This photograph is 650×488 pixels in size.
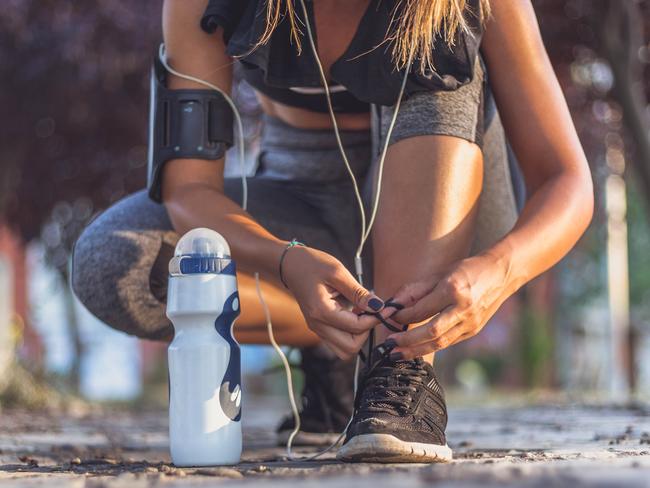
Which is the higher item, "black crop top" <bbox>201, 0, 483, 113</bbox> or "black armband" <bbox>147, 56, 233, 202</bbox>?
"black crop top" <bbox>201, 0, 483, 113</bbox>

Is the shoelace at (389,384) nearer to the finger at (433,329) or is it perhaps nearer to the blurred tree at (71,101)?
the finger at (433,329)

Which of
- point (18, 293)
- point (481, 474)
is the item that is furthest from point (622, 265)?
point (481, 474)

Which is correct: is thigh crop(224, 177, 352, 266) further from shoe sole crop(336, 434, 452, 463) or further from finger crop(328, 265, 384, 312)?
shoe sole crop(336, 434, 452, 463)

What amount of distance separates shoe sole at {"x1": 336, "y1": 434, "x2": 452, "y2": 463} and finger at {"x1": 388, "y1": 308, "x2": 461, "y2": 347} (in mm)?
180

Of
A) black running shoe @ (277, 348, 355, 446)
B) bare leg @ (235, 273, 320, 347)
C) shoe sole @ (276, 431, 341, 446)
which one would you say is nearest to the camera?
bare leg @ (235, 273, 320, 347)

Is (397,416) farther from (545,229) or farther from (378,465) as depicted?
(545,229)

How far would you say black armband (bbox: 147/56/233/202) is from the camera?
7.54 ft

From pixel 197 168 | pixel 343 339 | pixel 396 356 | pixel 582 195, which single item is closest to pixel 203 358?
pixel 343 339

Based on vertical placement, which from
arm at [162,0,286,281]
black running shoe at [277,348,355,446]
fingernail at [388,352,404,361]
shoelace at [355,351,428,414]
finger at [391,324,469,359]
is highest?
arm at [162,0,286,281]

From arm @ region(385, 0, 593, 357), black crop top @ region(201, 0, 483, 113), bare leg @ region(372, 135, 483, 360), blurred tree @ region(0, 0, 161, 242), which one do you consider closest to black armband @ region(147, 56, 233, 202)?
black crop top @ region(201, 0, 483, 113)

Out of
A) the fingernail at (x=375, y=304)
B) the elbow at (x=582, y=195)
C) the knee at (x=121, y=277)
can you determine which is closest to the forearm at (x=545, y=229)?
the elbow at (x=582, y=195)

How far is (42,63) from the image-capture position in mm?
5793

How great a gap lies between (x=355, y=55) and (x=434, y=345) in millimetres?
754

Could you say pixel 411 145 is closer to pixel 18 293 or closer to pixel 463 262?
pixel 463 262
